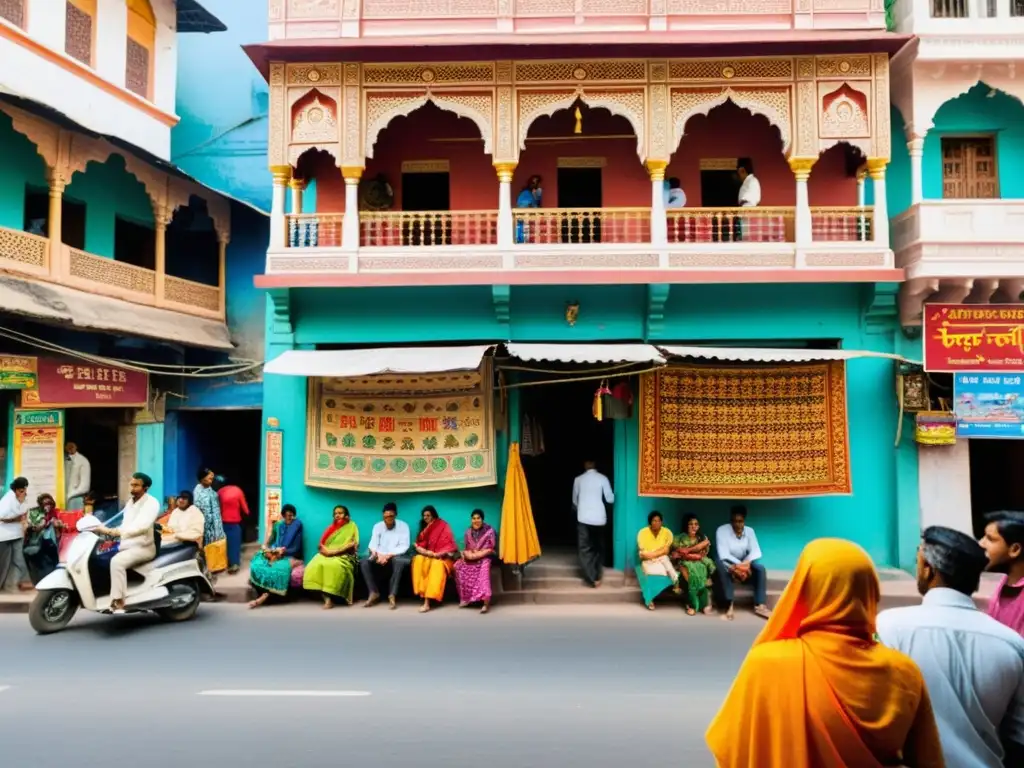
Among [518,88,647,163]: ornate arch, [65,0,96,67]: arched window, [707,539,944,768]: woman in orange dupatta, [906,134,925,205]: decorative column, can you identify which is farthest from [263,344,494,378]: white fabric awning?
[65,0,96,67]: arched window

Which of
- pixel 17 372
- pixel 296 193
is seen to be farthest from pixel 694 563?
pixel 17 372

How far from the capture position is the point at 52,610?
22.3 feet

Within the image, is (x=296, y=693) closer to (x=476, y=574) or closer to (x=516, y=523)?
(x=476, y=574)

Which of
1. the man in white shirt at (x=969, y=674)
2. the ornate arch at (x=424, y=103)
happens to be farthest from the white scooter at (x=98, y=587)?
the man in white shirt at (x=969, y=674)

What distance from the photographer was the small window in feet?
31.4

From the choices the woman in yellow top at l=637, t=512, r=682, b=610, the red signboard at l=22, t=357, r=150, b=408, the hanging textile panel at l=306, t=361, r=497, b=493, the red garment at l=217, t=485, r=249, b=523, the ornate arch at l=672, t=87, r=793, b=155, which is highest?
the ornate arch at l=672, t=87, r=793, b=155

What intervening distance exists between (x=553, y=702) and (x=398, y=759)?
131 centimetres

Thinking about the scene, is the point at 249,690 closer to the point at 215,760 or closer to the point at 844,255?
the point at 215,760

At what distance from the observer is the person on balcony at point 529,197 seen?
927 centimetres

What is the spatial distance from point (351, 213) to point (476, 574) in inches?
188

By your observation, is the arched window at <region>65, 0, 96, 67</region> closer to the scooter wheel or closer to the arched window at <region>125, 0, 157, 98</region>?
the arched window at <region>125, 0, 157, 98</region>

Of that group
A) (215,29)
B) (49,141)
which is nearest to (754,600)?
(49,141)

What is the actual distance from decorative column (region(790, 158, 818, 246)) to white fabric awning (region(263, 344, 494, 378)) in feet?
13.8

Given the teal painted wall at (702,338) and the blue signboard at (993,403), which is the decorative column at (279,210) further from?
the blue signboard at (993,403)
